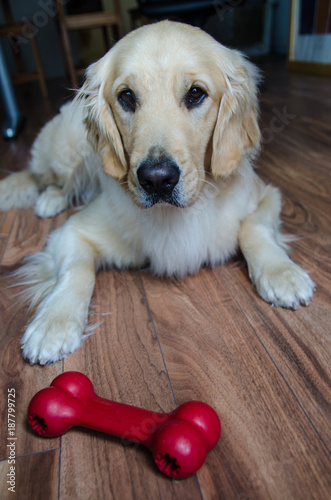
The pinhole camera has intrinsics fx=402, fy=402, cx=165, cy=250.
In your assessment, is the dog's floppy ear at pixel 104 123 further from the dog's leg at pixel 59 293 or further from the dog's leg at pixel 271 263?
the dog's leg at pixel 271 263

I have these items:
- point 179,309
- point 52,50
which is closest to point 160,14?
point 179,309

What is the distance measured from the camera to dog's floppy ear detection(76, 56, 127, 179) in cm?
140

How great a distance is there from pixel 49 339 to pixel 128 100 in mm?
782

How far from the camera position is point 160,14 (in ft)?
12.9

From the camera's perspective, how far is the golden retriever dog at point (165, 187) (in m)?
1.18

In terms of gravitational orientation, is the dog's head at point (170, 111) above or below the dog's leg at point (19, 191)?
above

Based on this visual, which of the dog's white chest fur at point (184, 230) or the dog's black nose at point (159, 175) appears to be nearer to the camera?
the dog's black nose at point (159, 175)

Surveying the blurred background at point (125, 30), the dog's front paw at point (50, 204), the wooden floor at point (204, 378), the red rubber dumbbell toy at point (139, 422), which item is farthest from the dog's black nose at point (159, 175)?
the blurred background at point (125, 30)

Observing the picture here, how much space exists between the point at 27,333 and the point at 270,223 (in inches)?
38.7

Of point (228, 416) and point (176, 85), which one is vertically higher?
point (176, 85)

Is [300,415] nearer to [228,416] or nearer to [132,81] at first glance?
[228,416]

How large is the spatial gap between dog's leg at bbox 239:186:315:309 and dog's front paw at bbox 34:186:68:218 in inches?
44.3

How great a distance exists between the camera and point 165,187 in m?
1.16

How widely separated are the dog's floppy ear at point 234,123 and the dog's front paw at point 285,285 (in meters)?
0.36
